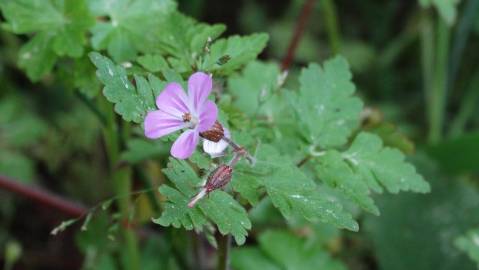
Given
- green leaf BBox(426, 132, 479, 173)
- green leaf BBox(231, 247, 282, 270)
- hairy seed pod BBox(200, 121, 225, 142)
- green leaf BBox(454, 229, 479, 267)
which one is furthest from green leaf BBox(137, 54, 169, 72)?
green leaf BBox(426, 132, 479, 173)

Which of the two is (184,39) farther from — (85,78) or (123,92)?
(123,92)

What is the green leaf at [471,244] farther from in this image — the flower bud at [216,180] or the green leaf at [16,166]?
the green leaf at [16,166]

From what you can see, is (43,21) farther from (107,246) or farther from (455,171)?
(455,171)

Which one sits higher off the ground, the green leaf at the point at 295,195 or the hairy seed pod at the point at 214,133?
the hairy seed pod at the point at 214,133

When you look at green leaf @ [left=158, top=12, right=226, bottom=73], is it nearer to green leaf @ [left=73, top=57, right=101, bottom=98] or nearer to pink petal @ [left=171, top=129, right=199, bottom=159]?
green leaf @ [left=73, top=57, right=101, bottom=98]

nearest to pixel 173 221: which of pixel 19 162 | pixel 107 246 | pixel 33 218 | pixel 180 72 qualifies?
pixel 180 72

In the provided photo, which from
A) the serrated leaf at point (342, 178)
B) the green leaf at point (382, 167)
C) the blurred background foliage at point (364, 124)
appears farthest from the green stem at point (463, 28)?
the serrated leaf at point (342, 178)
